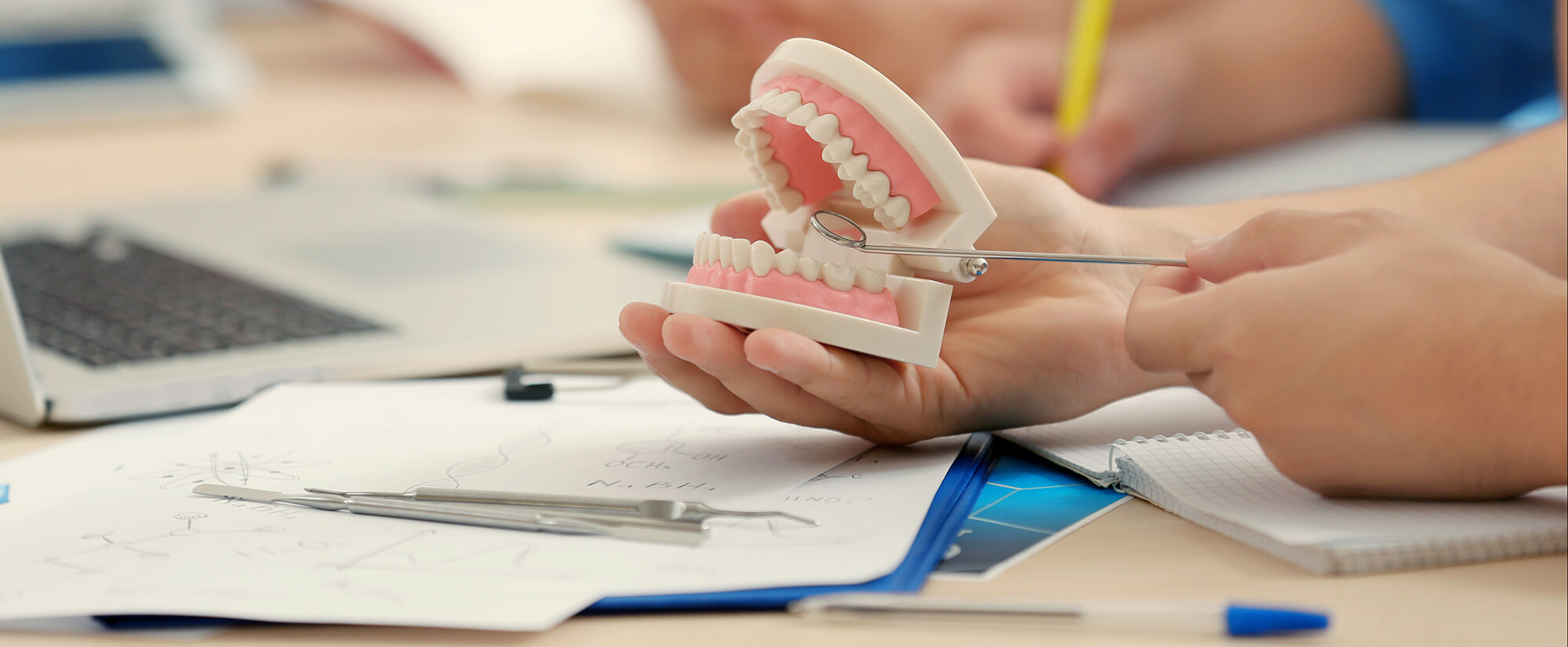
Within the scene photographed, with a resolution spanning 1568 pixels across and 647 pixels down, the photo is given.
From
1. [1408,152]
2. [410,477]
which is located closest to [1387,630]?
[410,477]

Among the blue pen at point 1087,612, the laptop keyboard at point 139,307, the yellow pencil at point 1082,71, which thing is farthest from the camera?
the yellow pencil at point 1082,71

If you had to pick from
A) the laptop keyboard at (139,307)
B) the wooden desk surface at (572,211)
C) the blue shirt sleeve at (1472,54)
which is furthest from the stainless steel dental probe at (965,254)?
the blue shirt sleeve at (1472,54)

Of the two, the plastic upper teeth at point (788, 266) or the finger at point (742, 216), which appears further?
the finger at point (742, 216)

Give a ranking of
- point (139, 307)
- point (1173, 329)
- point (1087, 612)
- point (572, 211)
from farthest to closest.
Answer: point (572, 211)
point (139, 307)
point (1173, 329)
point (1087, 612)

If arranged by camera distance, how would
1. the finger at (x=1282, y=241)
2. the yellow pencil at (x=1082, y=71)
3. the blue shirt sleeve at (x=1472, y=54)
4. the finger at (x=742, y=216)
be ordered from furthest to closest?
the blue shirt sleeve at (x=1472, y=54) < the yellow pencil at (x=1082, y=71) < the finger at (x=742, y=216) < the finger at (x=1282, y=241)

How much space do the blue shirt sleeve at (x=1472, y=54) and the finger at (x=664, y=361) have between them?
1159 mm

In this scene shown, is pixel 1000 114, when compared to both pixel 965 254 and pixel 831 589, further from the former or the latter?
pixel 831 589

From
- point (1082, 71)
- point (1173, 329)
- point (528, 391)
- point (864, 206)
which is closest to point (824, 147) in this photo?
point (864, 206)

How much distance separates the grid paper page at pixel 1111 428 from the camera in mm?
572

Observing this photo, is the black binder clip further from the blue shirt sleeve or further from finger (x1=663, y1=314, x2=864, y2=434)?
the blue shirt sleeve

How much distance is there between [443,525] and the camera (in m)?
0.51

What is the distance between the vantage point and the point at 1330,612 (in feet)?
1.38

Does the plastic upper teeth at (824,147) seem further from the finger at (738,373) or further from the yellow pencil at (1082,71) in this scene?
the yellow pencil at (1082,71)

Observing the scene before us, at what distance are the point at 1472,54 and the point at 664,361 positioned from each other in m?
1.28
